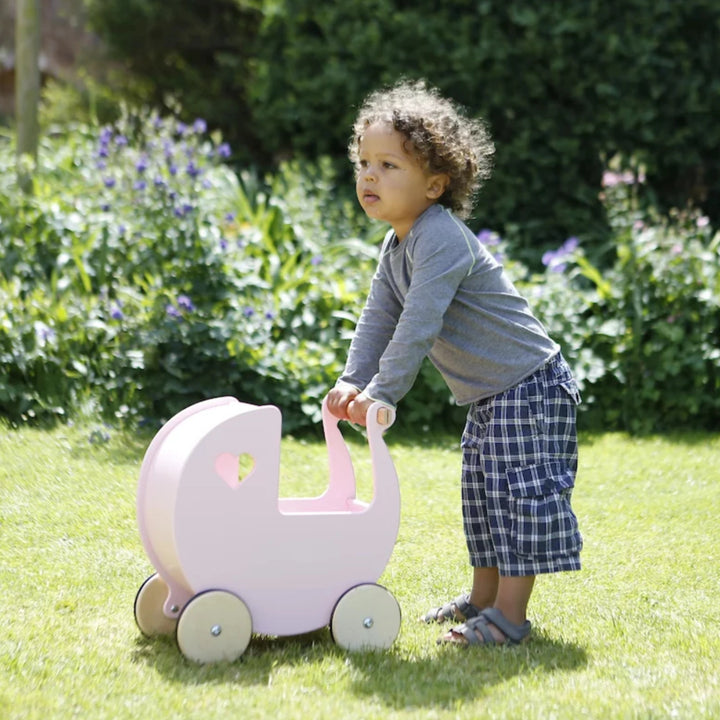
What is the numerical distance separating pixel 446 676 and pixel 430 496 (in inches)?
71.6

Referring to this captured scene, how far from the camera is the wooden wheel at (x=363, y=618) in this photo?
2.68 metres

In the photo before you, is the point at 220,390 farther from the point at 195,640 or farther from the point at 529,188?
the point at 529,188

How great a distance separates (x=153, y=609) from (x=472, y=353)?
99 centimetres

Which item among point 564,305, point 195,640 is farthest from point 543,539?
point 564,305

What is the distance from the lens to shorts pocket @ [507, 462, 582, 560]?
2.76 meters

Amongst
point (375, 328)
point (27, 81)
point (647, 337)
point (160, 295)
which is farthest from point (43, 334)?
point (647, 337)

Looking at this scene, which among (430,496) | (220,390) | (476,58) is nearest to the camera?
(430,496)

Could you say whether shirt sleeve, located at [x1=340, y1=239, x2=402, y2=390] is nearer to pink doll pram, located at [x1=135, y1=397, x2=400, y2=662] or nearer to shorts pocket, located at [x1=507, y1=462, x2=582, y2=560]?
pink doll pram, located at [x1=135, y1=397, x2=400, y2=662]

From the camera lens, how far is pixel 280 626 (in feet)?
8.73

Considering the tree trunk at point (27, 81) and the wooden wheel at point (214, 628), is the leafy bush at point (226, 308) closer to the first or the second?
the tree trunk at point (27, 81)

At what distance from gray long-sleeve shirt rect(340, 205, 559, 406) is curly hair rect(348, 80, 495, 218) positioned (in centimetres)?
9

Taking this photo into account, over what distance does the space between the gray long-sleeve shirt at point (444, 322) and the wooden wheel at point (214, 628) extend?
1.89ft

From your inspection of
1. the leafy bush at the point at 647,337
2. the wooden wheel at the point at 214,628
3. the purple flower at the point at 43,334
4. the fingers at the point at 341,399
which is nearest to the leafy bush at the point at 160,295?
the purple flower at the point at 43,334

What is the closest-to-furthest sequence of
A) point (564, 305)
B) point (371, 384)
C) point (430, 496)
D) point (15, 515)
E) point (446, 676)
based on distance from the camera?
point (446, 676), point (371, 384), point (15, 515), point (430, 496), point (564, 305)
